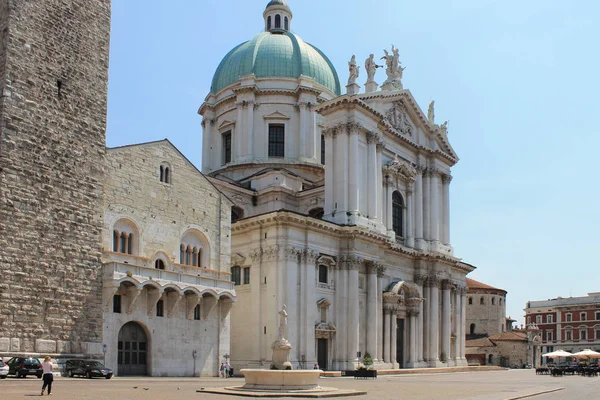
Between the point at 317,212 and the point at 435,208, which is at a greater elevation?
the point at 435,208

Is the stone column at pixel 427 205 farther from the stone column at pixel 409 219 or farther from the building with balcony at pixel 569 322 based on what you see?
the building with balcony at pixel 569 322

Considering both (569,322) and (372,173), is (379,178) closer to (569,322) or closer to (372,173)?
(372,173)

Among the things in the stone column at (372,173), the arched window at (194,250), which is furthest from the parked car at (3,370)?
the stone column at (372,173)

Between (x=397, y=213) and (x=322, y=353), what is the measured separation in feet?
50.5

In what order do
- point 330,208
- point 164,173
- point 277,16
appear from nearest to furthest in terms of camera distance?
point 164,173
point 330,208
point 277,16

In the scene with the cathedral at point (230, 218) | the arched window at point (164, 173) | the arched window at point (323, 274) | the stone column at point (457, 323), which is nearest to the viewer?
the cathedral at point (230, 218)

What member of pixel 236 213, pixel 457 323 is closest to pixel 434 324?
pixel 457 323

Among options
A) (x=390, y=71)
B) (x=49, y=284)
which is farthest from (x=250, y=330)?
(x=390, y=71)

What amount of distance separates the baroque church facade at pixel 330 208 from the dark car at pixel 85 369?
1547 cm

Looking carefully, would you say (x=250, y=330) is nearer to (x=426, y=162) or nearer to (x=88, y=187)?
(x=88, y=187)

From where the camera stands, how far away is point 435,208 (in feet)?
204

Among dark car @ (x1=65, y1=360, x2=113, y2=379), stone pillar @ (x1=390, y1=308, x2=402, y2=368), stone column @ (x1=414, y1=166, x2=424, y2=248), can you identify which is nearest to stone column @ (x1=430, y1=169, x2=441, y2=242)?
stone column @ (x1=414, y1=166, x2=424, y2=248)

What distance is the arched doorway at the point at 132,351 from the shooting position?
36000 millimetres

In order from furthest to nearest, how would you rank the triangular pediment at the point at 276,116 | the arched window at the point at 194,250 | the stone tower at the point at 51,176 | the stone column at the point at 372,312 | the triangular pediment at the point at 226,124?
1. the triangular pediment at the point at 226,124
2. the triangular pediment at the point at 276,116
3. the stone column at the point at 372,312
4. the arched window at the point at 194,250
5. the stone tower at the point at 51,176
